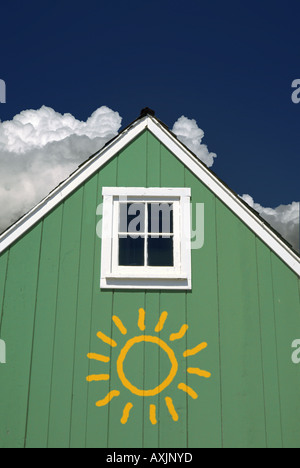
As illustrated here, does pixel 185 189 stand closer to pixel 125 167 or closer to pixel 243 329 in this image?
pixel 125 167

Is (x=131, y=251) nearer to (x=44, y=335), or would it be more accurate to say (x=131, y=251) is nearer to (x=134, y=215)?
(x=134, y=215)

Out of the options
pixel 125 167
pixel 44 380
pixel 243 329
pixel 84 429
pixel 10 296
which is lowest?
pixel 84 429

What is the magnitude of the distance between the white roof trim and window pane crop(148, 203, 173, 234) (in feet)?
2.31

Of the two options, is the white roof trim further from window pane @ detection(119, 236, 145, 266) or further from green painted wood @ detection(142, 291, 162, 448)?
window pane @ detection(119, 236, 145, 266)

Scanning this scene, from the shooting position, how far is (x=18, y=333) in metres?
5.36

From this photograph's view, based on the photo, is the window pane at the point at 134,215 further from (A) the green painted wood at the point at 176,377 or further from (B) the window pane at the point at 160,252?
(B) the window pane at the point at 160,252

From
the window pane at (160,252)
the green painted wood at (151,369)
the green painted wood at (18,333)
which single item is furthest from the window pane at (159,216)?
the window pane at (160,252)

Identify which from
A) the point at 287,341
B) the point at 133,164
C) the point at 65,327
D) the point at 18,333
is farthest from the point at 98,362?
the point at 133,164

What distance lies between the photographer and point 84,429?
5.11 meters

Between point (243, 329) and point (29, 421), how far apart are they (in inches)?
122

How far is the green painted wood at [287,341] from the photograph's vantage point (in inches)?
202

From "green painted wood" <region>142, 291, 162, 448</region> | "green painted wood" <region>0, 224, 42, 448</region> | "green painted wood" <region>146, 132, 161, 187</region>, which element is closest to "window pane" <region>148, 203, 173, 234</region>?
"green painted wood" <region>146, 132, 161, 187</region>
